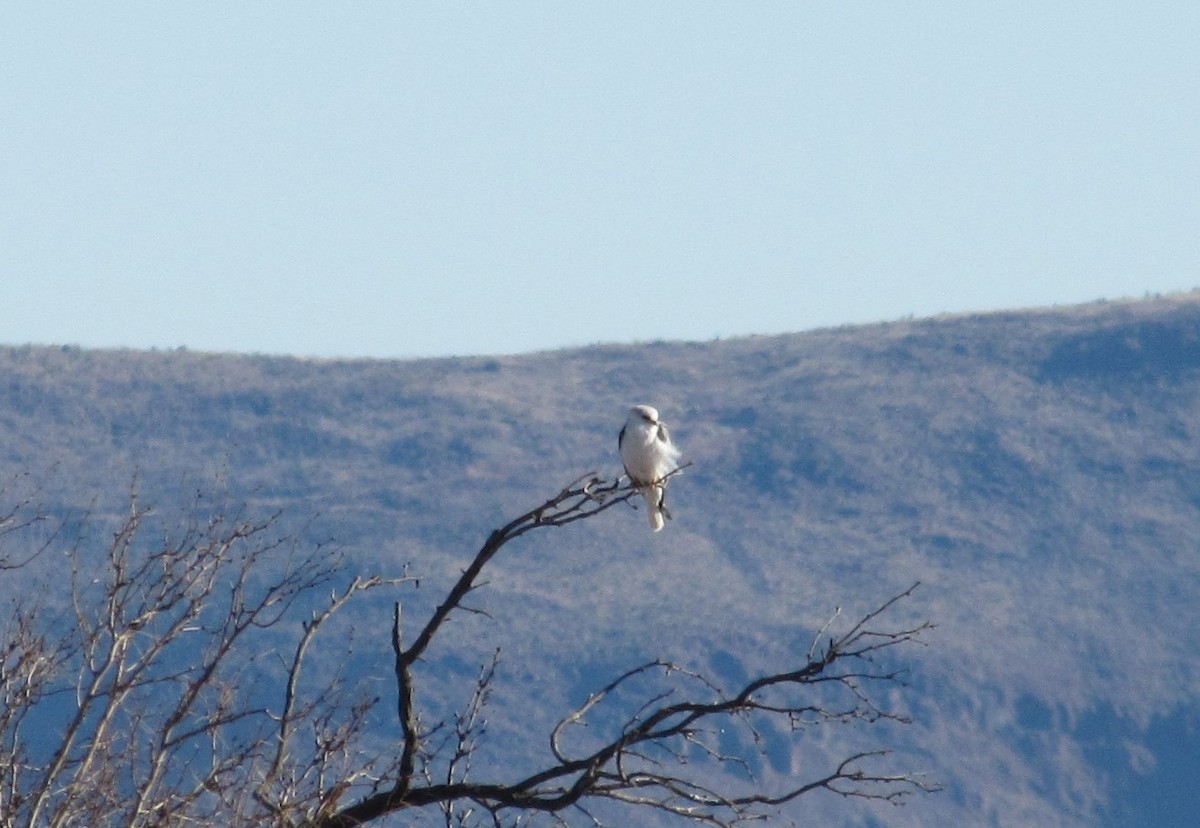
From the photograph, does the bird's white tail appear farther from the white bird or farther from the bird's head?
the bird's head

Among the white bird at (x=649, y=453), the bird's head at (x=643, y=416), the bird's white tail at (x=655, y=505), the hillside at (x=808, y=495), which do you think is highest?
the bird's head at (x=643, y=416)

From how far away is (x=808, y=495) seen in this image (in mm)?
69125

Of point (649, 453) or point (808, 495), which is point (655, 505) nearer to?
point (649, 453)

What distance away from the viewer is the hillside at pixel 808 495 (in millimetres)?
56500

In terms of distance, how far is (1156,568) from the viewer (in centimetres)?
6431

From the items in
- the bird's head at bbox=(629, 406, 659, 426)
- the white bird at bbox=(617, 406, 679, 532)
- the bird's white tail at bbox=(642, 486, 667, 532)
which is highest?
the bird's head at bbox=(629, 406, 659, 426)

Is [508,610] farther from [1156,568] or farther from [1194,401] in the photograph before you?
[1194,401]

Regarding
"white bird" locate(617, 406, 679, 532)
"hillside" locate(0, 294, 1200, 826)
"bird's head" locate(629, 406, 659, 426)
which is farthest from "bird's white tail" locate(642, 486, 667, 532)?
"hillside" locate(0, 294, 1200, 826)

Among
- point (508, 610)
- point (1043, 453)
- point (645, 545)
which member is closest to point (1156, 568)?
point (1043, 453)

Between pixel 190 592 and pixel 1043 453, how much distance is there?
64.8 meters

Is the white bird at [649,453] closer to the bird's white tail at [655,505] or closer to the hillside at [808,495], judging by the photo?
the bird's white tail at [655,505]

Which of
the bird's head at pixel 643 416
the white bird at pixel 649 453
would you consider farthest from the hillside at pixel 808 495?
the white bird at pixel 649 453

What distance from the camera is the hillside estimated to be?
185ft

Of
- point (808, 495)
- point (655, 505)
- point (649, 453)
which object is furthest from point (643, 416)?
point (808, 495)
